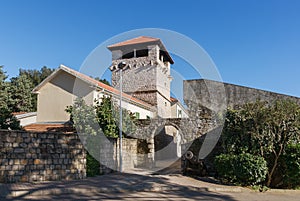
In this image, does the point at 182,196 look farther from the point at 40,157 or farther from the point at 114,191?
the point at 40,157

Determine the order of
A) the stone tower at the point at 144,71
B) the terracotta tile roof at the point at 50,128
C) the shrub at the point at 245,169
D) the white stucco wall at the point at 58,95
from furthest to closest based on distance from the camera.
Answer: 1. the stone tower at the point at 144,71
2. the white stucco wall at the point at 58,95
3. the terracotta tile roof at the point at 50,128
4. the shrub at the point at 245,169

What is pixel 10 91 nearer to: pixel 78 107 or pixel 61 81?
pixel 61 81

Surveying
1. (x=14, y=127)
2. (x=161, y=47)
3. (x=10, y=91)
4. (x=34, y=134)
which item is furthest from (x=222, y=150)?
(x=10, y=91)

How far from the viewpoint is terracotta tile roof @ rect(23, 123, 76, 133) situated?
15.3 meters

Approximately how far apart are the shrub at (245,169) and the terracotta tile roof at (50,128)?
9139 millimetres

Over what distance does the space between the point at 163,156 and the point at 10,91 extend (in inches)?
794

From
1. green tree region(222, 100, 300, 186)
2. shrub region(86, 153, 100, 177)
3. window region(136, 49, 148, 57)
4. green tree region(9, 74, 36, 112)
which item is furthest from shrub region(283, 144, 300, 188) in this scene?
green tree region(9, 74, 36, 112)

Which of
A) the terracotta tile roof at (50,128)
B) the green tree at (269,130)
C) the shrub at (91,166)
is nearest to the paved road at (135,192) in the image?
the green tree at (269,130)

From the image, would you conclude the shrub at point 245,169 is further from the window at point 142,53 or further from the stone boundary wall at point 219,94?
the window at point 142,53

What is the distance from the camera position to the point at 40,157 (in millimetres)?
8125

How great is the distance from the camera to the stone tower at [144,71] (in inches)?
845

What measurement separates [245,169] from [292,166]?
63.3 inches

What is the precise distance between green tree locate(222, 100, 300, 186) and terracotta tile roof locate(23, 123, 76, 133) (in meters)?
9.40

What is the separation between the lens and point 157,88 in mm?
21109
